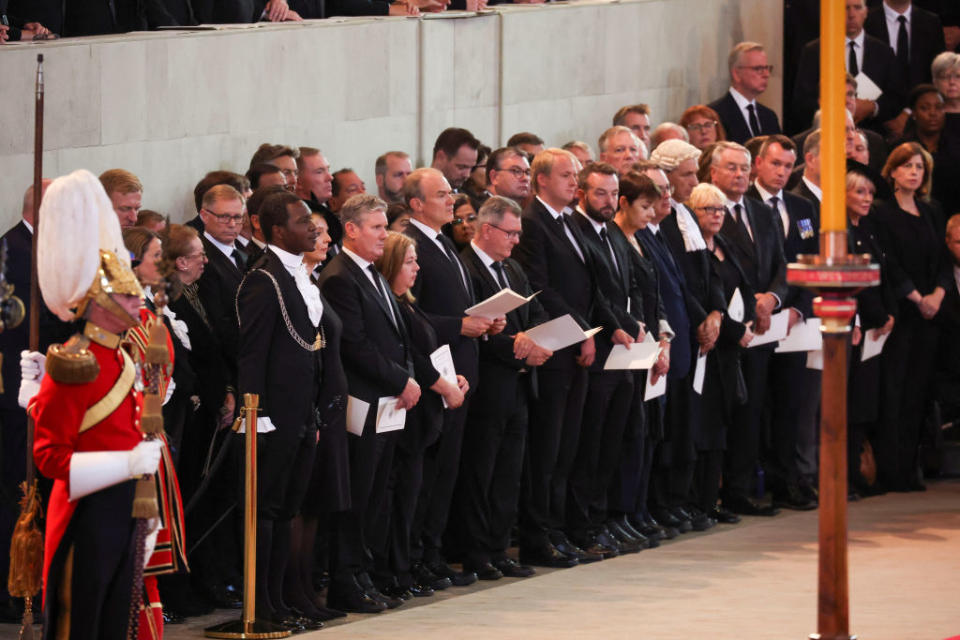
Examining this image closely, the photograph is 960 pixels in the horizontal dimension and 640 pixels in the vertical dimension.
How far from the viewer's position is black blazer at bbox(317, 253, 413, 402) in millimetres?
8383

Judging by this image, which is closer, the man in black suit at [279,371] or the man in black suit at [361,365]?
the man in black suit at [279,371]

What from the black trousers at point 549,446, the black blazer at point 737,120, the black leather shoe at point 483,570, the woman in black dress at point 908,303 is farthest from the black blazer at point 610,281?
the black blazer at point 737,120

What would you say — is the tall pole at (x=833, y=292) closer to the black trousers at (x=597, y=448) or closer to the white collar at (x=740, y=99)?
the black trousers at (x=597, y=448)

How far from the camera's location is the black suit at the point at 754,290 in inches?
439

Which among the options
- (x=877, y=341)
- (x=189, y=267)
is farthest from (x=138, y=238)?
(x=877, y=341)

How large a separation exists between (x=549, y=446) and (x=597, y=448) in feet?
1.40

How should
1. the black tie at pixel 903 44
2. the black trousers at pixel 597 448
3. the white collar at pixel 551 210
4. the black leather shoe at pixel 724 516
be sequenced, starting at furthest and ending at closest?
the black tie at pixel 903 44
the black leather shoe at pixel 724 516
the black trousers at pixel 597 448
the white collar at pixel 551 210

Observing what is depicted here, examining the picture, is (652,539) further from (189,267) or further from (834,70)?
(834,70)

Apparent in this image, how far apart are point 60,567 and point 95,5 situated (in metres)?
5.65

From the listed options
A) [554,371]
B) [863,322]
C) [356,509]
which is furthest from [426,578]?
[863,322]

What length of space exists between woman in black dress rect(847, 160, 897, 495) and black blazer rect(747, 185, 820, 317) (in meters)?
0.27

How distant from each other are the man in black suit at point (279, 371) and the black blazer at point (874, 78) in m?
7.42

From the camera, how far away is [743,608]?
851 cm

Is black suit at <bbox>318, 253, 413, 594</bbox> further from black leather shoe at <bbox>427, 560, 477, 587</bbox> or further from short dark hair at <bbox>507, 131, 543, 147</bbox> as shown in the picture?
short dark hair at <bbox>507, 131, 543, 147</bbox>
